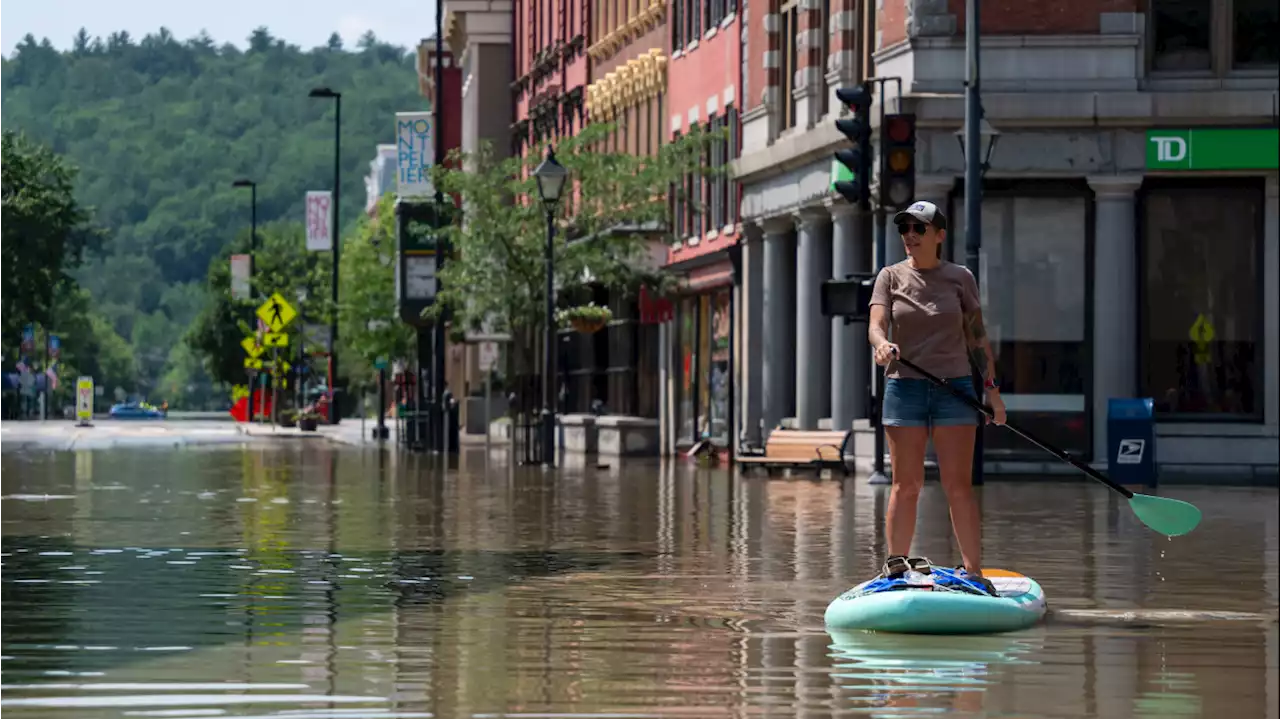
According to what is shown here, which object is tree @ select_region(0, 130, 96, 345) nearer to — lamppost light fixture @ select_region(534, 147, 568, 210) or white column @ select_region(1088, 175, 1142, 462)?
lamppost light fixture @ select_region(534, 147, 568, 210)

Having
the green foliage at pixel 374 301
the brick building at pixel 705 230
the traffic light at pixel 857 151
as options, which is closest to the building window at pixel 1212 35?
the traffic light at pixel 857 151

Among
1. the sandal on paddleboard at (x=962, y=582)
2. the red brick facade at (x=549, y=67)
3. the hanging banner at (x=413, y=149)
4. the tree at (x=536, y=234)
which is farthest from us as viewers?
the hanging banner at (x=413, y=149)

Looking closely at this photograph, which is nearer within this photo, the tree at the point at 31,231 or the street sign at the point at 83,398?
the tree at the point at 31,231

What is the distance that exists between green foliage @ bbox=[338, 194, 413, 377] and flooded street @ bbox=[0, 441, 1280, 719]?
68611mm

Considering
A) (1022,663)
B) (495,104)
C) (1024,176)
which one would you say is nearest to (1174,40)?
(1024,176)

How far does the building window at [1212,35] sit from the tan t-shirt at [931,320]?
24860 millimetres

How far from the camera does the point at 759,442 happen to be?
153 feet

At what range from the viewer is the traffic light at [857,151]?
31.1 meters

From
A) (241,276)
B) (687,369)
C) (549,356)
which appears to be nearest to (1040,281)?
(549,356)

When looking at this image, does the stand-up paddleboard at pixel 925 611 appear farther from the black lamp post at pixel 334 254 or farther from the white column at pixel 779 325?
the black lamp post at pixel 334 254

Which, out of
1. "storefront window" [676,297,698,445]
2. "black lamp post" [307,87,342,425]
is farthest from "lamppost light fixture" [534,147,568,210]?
"black lamp post" [307,87,342,425]

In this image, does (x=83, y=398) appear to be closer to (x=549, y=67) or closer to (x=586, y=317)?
(x=549, y=67)

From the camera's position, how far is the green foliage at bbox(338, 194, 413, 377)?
320ft

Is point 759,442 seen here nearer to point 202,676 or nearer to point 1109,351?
point 1109,351
